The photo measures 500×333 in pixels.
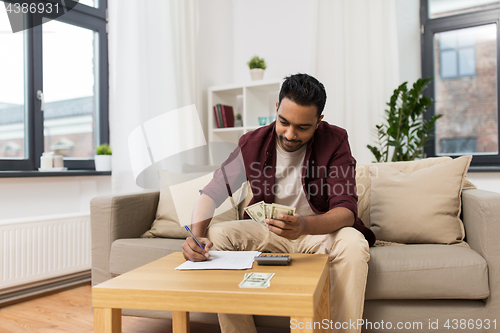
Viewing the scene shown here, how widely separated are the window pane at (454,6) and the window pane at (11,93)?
123 inches

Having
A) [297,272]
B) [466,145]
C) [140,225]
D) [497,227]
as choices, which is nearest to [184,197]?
[140,225]

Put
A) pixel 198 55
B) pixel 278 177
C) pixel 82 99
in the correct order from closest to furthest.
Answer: pixel 278 177
pixel 82 99
pixel 198 55

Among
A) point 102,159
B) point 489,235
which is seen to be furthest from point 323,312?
point 102,159

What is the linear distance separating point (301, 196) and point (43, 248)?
1579 millimetres

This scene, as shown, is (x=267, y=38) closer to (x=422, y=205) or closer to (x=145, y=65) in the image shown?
(x=145, y=65)

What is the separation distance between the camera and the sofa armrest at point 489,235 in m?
1.46

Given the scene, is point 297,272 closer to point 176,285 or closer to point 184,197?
point 176,285

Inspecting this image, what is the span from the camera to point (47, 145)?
282 centimetres

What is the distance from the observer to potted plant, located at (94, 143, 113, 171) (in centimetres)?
289

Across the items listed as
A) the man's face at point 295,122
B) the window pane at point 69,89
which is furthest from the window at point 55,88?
the man's face at point 295,122

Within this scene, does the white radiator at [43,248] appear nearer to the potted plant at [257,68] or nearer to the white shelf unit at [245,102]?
the white shelf unit at [245,102]

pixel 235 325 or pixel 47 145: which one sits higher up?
pixel 47 145

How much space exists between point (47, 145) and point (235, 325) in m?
2.07

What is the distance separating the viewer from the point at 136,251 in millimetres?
1831
